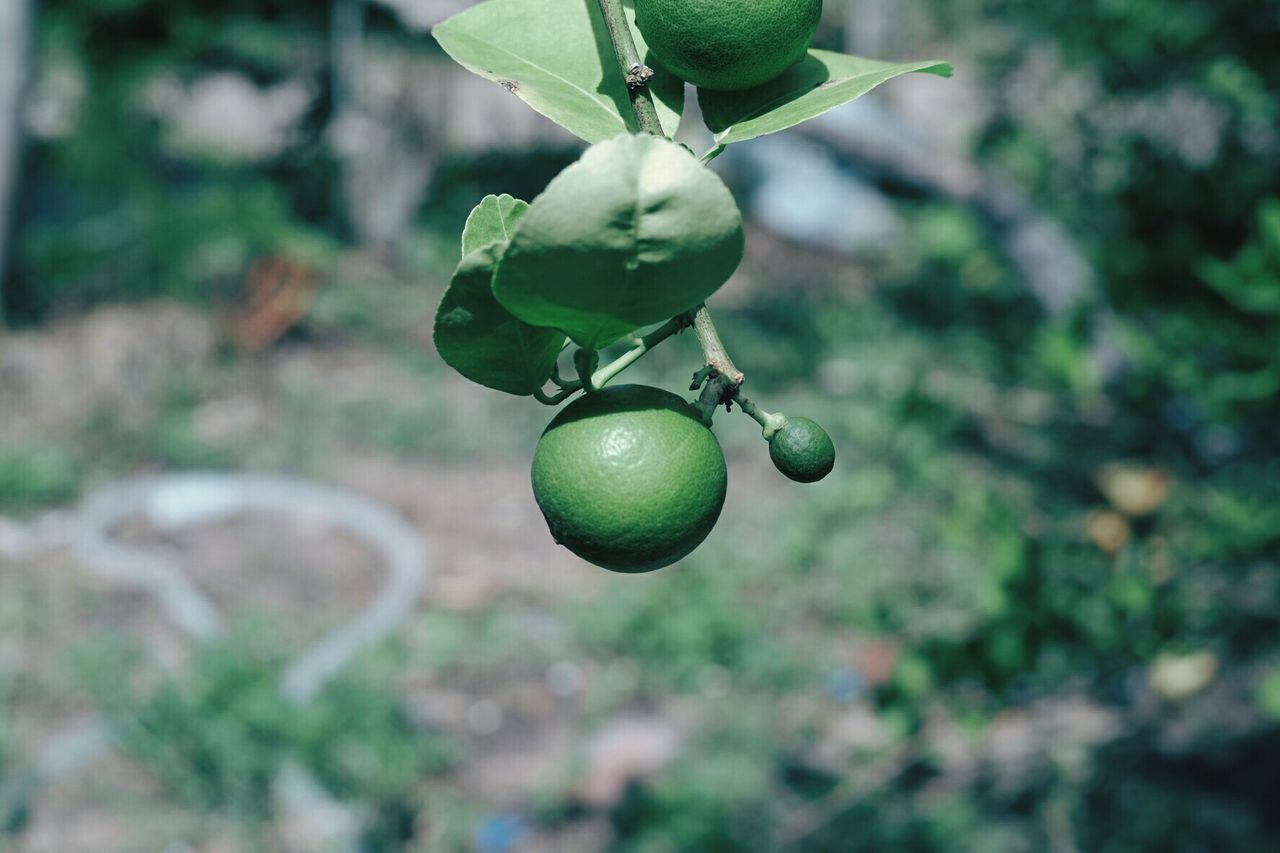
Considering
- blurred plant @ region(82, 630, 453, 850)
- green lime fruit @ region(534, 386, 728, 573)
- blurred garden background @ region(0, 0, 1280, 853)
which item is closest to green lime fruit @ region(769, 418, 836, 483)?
green lime fruit @ region(534, 386, 728, 573)

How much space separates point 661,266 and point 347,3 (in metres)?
5.01

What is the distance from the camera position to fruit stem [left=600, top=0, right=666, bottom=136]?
17.9 inches

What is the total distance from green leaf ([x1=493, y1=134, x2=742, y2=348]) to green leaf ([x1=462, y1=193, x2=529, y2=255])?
0.15ft

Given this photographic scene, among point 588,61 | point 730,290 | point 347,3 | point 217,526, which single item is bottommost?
point 730,290

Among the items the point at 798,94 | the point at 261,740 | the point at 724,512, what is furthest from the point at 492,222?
the point at 724,512

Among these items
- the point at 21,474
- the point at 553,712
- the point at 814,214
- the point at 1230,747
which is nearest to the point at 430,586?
the point at 553,712

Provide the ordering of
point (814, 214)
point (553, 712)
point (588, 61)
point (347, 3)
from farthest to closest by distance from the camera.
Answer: point (814, 214), point (347, 3), point (553, 712), point (588, 61)

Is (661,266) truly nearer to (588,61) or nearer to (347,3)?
(588,61)

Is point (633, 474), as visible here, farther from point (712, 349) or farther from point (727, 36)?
point (727, 36)

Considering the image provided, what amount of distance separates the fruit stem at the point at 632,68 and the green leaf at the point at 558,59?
0.06 ft

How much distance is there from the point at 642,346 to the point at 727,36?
0.42ft

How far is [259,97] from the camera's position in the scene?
516cm

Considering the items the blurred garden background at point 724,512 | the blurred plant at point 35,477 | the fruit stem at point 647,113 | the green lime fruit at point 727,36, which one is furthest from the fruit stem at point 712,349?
the blurred plant at point 35,477

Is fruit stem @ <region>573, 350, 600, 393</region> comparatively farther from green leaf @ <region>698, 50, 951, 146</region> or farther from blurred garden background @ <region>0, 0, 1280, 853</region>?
blurred garden background @ <region>0, 0, 1280, 853</region>
